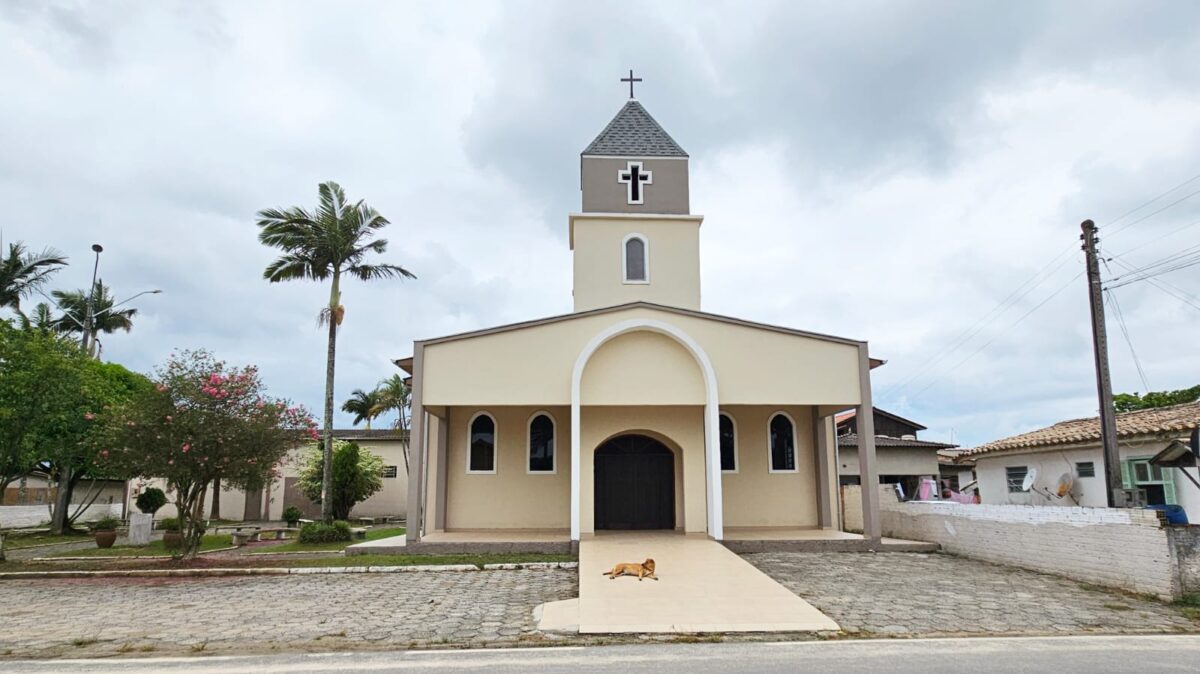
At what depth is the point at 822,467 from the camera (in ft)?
61.7

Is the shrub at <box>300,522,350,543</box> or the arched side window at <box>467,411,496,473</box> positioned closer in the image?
the arched side window at <box>467,411,496,473</box>

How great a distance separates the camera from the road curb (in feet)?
45.3

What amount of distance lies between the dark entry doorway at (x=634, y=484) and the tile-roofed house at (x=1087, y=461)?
957cm

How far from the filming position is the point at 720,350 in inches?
658

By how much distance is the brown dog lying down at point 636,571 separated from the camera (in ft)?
37.7

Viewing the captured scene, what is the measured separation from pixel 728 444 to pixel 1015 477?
8855mm

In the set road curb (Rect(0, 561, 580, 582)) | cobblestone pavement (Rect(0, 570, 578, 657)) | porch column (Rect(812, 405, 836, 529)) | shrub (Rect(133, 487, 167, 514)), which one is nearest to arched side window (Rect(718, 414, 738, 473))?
porch column (Rect(812, 405, 836, 529))

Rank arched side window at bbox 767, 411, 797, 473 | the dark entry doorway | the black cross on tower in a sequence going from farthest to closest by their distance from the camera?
the black cross on tower
arched side window at bbox 767, 411, 797, 473
the dark entry doorway

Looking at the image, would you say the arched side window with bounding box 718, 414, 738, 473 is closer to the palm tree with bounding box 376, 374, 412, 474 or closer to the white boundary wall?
the white boundary wall

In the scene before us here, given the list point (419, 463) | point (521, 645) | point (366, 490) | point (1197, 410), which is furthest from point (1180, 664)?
point (366, 490)

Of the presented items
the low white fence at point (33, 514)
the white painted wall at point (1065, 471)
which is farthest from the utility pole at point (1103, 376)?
the low white fence at point (33, 514)

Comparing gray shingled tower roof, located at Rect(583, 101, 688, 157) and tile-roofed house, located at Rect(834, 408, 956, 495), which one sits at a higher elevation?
gray shingled tower roof, located at Rect(583, 101, 688, 157)

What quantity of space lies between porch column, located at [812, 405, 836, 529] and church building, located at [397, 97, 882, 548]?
3 centimetres

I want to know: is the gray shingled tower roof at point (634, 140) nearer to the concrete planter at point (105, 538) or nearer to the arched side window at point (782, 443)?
the arched side window at point (782, 443)
